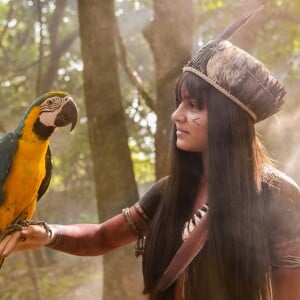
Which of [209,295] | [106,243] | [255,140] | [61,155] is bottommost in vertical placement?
[209,295]

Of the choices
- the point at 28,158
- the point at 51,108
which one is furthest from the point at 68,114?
the point at 28,158

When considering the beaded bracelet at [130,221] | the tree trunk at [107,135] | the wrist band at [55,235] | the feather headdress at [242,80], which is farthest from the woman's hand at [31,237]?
the tree trunk at [107,135]

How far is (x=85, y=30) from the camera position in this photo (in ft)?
13.1

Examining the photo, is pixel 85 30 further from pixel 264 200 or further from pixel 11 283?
pixel 11 283

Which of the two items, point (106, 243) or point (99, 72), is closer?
point (106, 243)

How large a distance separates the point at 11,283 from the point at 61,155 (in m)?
1.88

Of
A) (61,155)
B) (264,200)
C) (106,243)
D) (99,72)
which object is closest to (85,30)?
(99,72)

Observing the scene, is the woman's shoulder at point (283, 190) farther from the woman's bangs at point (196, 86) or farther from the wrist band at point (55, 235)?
the wrist band at point (55, 235)

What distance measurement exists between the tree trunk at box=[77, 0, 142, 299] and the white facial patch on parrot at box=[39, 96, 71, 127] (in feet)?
6.56

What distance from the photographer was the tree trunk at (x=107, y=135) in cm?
385

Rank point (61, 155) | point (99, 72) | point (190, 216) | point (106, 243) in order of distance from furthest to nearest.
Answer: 1. point (61, 155)
2. point (99, 72)
3. point (106, 243)
4. point (190, 216)

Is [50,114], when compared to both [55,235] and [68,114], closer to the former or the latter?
[68,114]

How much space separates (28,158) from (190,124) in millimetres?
638

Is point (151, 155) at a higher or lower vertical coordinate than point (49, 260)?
higher
